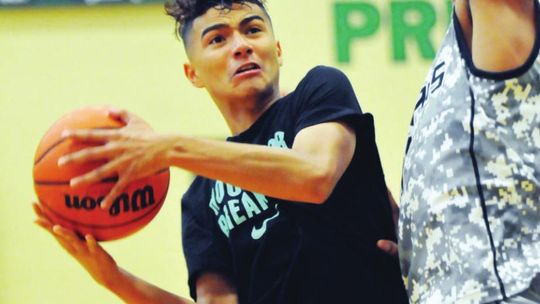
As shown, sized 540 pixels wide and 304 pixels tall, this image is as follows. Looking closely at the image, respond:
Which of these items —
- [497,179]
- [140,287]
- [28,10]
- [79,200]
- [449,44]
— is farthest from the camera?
[28,10]

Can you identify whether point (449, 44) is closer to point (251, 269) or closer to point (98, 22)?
point (251, 269)

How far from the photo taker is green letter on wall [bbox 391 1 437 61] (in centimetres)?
581

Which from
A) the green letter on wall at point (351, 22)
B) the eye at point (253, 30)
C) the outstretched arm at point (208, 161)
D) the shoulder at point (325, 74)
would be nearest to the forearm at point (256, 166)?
the outstretched arm at point (208, 161)

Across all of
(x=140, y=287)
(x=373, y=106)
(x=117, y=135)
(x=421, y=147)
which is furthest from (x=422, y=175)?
(x=373, y=106)

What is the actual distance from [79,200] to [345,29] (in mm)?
3270

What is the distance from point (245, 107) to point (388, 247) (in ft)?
2.10

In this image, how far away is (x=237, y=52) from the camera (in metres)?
3.16

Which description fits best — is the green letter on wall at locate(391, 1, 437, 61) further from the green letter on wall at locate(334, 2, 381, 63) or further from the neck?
the neck

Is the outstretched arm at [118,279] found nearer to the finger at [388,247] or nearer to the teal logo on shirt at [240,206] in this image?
the teal logo on shirt at [240,206]

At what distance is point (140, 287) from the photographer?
3312mm

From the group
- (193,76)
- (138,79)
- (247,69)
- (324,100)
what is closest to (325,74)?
(324,100)

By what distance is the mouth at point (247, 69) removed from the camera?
124 inches

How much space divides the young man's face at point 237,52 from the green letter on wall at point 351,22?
2528mm

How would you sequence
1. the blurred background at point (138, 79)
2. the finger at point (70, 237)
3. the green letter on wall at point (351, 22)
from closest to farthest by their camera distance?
the finger at point (70, 237)
the blurred background at point (138, 79)
the green letter on wall at point (351, 22)
